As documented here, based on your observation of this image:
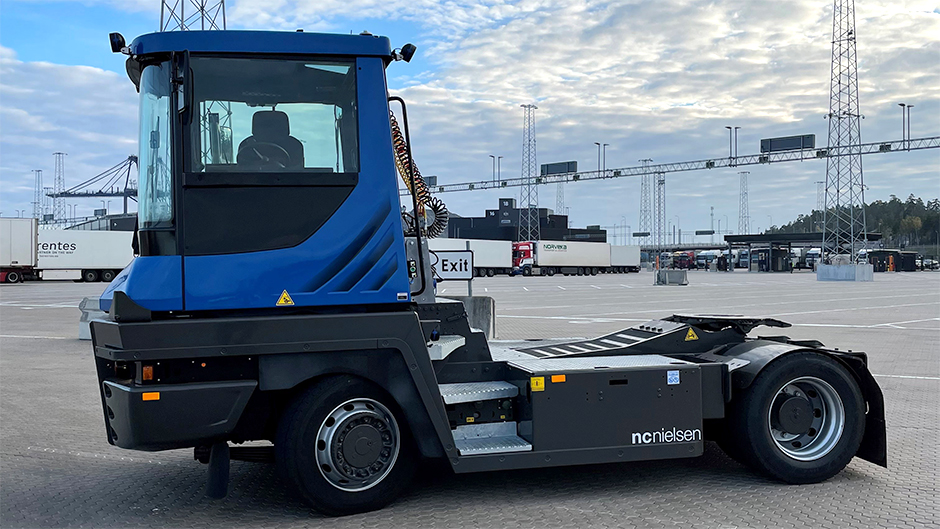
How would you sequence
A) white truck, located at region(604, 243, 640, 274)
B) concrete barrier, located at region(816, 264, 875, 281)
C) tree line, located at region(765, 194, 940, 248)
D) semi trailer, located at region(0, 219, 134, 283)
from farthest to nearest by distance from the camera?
tree line, located at region(765, 194, 940, 248) → white truck, located at region(604, 243, 640, 274) → concrete barrier, located at region(816, 264, 875, 281) → semi trailer, located at region(0, 219, 134, 283)

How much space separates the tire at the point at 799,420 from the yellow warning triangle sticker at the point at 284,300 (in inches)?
135

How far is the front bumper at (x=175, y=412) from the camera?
4828 millimetres

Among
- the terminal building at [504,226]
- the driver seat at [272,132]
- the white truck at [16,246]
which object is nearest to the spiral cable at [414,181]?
the driver seat at [272,132]

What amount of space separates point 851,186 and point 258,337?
6711cm

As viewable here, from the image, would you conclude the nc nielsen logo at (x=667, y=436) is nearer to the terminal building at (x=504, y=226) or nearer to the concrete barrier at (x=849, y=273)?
the concrete barrier at (x=849, y=273)

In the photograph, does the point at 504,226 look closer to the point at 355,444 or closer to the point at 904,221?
the point at 904,221

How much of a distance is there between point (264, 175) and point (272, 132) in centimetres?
28

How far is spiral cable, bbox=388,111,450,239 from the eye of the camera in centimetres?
569

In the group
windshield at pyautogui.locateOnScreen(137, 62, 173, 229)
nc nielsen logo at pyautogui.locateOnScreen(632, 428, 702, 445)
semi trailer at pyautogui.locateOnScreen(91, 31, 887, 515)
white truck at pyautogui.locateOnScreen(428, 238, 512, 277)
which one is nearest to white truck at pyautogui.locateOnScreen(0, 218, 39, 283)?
white truck at pyautogui.locateOnScreen(428, 238, 512, 277)

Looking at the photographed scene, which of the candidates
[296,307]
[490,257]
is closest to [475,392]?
[296,307]

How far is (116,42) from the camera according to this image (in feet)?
16.2

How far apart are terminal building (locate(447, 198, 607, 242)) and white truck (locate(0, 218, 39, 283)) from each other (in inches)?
2585

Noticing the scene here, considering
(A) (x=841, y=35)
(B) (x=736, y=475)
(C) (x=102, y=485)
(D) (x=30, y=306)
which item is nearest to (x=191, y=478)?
(C) (x=102, y=485)

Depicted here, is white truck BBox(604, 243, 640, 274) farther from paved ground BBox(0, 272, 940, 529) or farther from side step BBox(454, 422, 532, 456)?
side step BBox(454, 422, 532, 456)
